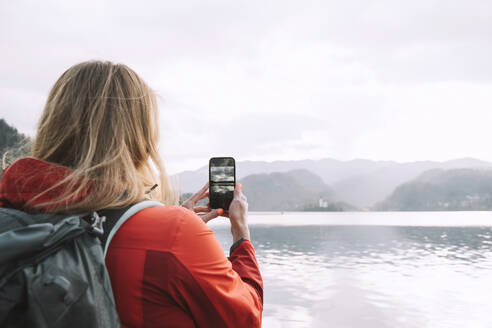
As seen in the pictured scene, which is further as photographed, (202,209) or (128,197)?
(202,209)

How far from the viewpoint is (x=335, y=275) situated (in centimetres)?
2355

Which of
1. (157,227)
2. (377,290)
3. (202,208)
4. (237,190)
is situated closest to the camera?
(157,227)

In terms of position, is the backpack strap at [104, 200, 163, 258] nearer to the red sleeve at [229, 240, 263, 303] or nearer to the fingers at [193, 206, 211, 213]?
the red sleeve at [229, 240, 263, 303]

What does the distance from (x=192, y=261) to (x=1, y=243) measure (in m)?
0.56

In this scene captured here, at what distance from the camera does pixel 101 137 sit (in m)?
1.52

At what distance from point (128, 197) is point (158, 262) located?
25 centimetres

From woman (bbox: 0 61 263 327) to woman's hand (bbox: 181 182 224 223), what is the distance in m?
0.68

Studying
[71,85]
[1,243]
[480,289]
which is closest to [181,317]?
[1,243]

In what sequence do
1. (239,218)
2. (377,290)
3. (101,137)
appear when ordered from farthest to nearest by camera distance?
1. (377,290)
2. (239,218)
3. (101,137)

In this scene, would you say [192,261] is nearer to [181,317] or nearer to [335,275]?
[181,317]

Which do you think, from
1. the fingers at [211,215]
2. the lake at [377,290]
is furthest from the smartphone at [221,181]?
the lake at [377,290]

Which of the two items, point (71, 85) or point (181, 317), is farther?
point (71, 85)

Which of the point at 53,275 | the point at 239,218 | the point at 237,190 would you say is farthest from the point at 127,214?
the point at 237,190

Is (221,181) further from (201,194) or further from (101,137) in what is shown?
(101,137)
